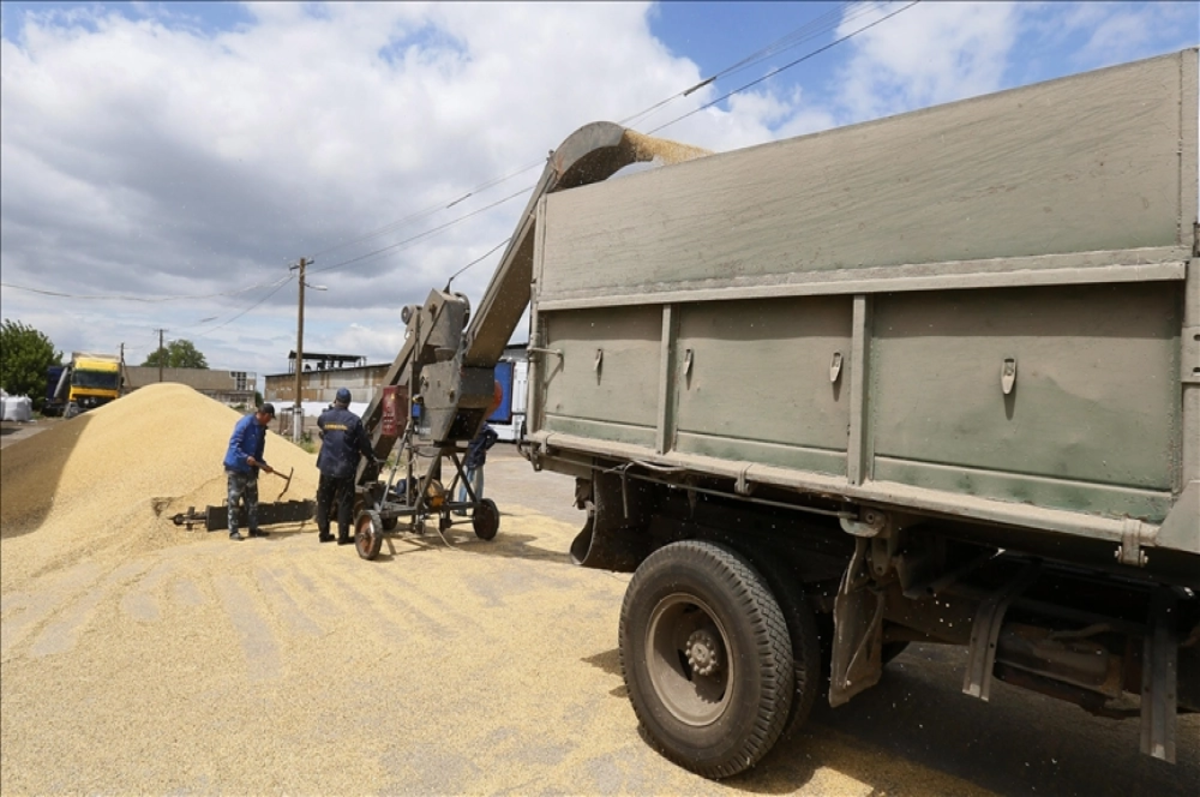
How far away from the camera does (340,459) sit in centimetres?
Answer: 802

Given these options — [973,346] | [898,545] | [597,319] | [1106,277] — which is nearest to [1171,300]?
[1106,277]

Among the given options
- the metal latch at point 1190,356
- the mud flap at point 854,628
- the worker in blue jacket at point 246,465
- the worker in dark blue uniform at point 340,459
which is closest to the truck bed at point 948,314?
the metal latch at point 1190,356

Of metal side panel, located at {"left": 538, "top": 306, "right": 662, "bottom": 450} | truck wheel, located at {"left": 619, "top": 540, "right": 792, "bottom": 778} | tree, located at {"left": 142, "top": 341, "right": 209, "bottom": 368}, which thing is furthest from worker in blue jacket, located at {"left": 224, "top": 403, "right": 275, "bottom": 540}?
tree, located at {"left": 142, "top": 341, "right": 209, "bottom": 368}

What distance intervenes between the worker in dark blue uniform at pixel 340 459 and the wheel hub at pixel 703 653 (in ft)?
18.7

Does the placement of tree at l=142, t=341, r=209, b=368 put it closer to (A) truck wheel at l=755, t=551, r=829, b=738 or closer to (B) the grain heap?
(B) the grain heap

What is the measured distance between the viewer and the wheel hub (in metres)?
3.34

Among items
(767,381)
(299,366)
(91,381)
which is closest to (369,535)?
(767,381)

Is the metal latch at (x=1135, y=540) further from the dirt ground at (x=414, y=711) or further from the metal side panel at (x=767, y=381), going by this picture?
the dirt ground at (x=414, y=711)

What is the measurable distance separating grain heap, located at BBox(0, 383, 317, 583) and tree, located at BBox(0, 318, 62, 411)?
36.9 meters

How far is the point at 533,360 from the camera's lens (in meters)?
4.30

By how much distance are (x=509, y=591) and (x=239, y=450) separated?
4.49m

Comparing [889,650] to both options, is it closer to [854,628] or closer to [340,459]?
[854,628]

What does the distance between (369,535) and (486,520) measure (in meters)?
1.53

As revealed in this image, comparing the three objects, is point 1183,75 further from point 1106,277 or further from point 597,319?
point 597,319
